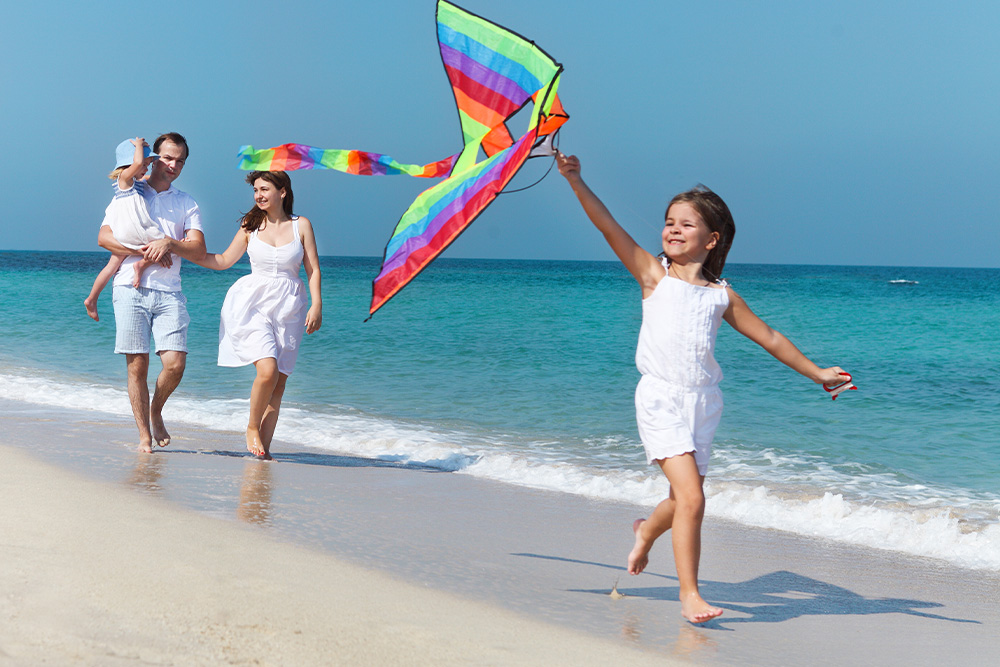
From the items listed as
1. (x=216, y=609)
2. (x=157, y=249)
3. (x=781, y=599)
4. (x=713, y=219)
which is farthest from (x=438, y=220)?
(x=157, y=249)

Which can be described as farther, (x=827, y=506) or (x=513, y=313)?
(x=513, y=313)

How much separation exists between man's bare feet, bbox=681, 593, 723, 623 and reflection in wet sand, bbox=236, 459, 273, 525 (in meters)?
1.90

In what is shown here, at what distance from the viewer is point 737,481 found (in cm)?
598

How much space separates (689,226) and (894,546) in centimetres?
244

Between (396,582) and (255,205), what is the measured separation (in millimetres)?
2986

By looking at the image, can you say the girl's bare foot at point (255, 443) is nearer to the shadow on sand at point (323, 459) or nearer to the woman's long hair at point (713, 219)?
the shadow on sand at point (323, 459)

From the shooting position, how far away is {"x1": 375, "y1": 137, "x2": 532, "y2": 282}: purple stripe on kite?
298cm

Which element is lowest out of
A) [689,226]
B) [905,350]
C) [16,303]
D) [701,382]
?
[16,303]

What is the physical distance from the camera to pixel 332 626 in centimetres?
259

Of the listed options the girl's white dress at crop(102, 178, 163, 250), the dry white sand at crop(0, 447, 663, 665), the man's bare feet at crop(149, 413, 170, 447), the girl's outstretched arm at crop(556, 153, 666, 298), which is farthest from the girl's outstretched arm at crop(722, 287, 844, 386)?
the man's bare feet at crop(149, 413, 170, 447)

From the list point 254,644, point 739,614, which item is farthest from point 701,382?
point 254,644

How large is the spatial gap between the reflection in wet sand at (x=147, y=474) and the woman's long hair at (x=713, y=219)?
278cm

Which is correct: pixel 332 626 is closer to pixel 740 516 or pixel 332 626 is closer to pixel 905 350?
pixel 740 516

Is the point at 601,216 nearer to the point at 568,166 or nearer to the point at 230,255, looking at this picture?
the point at 568,166
